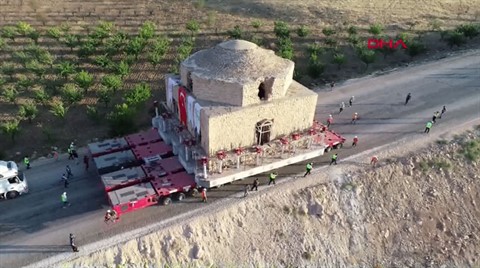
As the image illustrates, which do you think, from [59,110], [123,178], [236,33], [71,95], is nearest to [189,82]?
[123,178]

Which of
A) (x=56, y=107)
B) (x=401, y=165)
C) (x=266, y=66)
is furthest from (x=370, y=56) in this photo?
(x=56, y=107)

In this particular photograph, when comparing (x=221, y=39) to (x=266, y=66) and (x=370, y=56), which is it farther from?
(x=266, y=66)

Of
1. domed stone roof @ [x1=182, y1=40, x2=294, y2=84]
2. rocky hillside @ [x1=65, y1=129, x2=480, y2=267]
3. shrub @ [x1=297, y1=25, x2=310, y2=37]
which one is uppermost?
domed stone roof @ [x1=182, y1=40, x2=294, y2=84]

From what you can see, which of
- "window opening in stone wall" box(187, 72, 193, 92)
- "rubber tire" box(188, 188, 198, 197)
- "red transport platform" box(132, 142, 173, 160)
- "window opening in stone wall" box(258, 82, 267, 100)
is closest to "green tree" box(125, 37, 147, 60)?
"red transport platform" box(132, 142, 173, 160)

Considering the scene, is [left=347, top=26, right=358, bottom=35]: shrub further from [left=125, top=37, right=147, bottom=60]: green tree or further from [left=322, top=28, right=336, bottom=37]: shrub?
[left=125, top=37, right=147, bottom=60]: green tree

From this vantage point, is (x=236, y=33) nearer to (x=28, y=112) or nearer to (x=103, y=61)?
(x=103, y=61)

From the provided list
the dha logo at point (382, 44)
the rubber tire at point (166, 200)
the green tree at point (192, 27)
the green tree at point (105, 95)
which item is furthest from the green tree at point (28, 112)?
the dha logo at point (382, 44)

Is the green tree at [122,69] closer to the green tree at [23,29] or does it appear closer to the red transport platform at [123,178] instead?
the green tree at [23,29]
